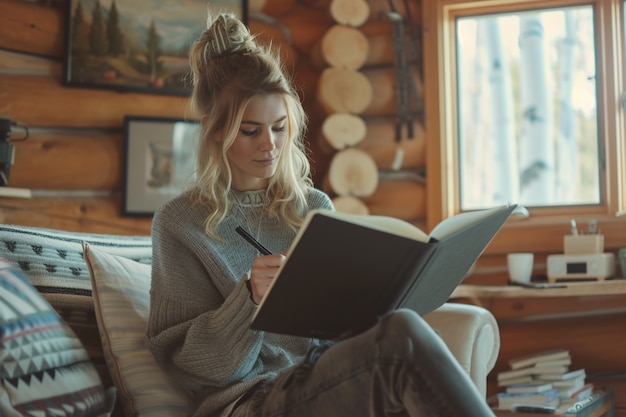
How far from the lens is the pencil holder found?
2.93 meters

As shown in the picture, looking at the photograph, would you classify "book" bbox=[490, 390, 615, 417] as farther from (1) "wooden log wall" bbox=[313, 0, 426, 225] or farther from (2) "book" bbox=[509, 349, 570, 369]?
(1) "wooden log wall" bbox=[313, 0, 426, 225]

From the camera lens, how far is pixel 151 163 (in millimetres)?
3131

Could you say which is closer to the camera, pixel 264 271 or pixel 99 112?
pixel 264 271

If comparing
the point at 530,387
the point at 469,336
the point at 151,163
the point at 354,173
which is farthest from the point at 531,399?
the point at 151,163

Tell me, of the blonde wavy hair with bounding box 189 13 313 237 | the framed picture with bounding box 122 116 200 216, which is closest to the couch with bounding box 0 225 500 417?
the blonde wavy hair with bounding box 189 13 313 237

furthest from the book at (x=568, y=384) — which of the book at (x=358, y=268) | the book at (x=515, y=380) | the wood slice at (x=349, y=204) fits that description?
the book at (x=358, y=268)

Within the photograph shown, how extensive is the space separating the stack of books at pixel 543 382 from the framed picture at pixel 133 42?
163 cm

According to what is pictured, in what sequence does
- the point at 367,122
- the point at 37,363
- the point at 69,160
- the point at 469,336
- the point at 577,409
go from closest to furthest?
the point at 37,363 → the point at 469,336 → the point at 577,409 → the point at 69,160 → the point at 367,122

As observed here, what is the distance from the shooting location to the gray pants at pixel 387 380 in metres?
1.29

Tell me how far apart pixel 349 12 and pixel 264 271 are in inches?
77.4

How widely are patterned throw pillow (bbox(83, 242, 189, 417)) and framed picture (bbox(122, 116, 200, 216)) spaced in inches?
45.0

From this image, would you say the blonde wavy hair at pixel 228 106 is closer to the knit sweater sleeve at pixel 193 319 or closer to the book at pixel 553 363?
the knit sweater sleeve at pixel 193 319

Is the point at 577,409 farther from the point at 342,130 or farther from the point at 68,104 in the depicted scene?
the point at 68,104

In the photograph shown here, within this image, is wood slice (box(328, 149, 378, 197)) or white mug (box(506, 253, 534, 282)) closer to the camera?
white mug (box(506, 253, 534, 282))
